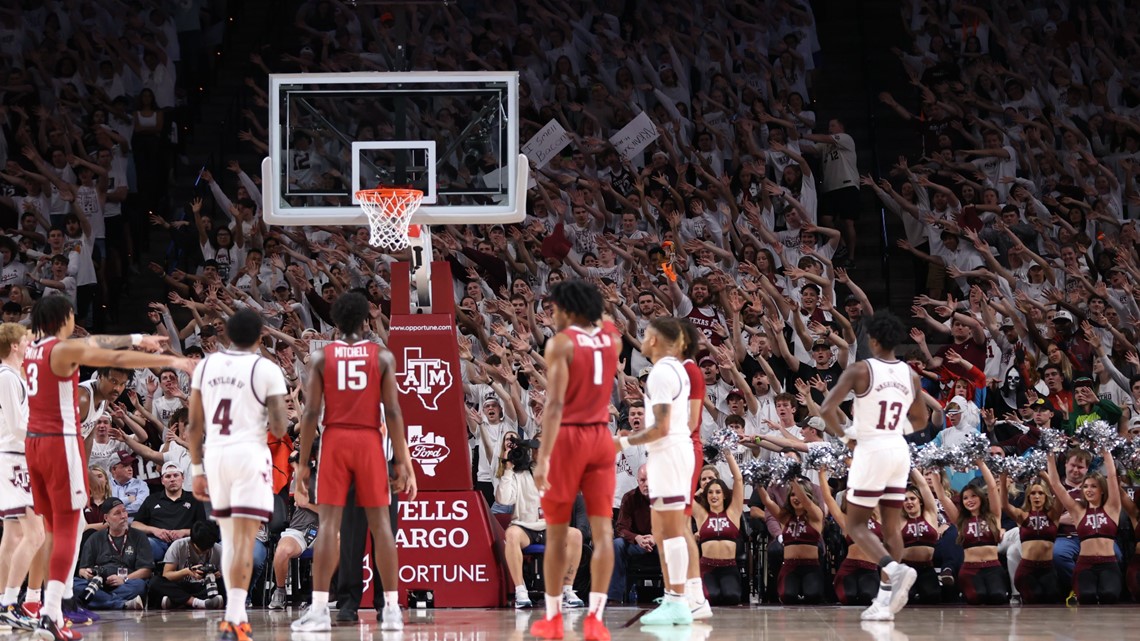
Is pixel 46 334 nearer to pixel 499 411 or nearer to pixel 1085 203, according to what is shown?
pixel 499 411

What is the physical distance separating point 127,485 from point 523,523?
433 centimetres

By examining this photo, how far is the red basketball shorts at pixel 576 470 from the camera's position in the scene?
28.3 feet

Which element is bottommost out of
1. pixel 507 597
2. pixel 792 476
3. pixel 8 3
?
pixel 507 597

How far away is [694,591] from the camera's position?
1092 cm

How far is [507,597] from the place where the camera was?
12.8 metres

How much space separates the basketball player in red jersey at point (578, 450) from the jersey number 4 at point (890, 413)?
257 centimetres

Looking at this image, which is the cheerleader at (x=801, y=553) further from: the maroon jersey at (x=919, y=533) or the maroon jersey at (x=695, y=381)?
the maroon jersey at (x=695, y=381)

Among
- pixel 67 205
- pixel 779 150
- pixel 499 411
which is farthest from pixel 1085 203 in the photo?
pixel 67 205

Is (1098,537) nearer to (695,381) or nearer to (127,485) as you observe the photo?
(695,381)

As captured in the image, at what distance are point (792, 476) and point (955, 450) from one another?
140 centimetres

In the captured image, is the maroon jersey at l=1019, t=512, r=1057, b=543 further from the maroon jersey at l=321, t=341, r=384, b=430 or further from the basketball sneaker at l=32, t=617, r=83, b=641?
the basketball sneaker at l=32, t=617, r=83, b=641

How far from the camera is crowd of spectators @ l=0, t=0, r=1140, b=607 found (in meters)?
13.2

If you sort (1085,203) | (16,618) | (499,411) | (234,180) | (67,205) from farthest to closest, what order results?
(234,180) → (67,205) → (1085,203) → (499,411) → (16,618)

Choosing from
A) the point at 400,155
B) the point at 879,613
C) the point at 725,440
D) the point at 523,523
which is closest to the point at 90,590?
the point at 523,523
